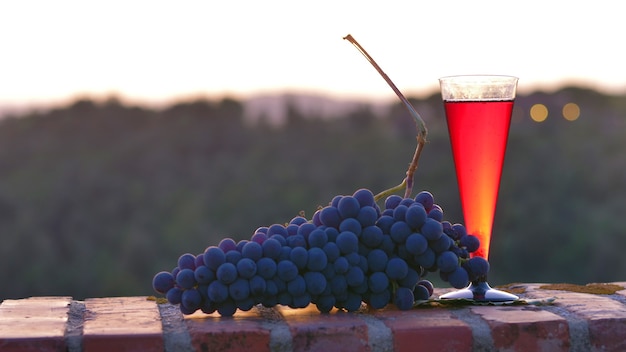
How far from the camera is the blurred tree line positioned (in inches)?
493

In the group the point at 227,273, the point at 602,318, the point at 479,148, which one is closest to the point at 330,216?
the point at 227,273

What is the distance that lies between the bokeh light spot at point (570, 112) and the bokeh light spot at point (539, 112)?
557mm

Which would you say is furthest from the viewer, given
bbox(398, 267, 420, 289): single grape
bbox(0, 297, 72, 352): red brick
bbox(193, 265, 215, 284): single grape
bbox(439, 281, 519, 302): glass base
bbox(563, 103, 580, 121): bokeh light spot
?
bbox(563, 103, 580, 121): bokeh light spot

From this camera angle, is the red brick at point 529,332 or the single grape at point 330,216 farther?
the single grape at point 330,216

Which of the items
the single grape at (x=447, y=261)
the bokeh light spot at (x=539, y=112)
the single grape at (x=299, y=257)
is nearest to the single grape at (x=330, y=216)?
the single grape at (x=299, y=257)

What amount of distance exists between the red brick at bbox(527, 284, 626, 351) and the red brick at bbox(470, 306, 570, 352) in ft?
0.20

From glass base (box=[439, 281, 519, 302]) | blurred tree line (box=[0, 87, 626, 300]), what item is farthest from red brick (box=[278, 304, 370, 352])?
blurred tree line (box=[0, 87, 626, 300])

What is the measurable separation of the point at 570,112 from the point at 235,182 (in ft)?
17.9

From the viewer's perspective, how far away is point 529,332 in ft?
5.41

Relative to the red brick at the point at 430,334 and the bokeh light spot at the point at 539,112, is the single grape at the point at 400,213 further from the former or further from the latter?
the bokeh light spot at the point at 539,112

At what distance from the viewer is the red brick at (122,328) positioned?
1558mm

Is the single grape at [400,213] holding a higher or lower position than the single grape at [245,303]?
higher

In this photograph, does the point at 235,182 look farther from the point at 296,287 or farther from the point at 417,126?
the point at 296,287

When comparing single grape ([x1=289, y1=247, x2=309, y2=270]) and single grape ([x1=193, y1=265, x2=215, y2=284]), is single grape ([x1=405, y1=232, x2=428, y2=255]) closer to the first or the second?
single grape ([x1=289, y1=247, x2=309, y2=270])
